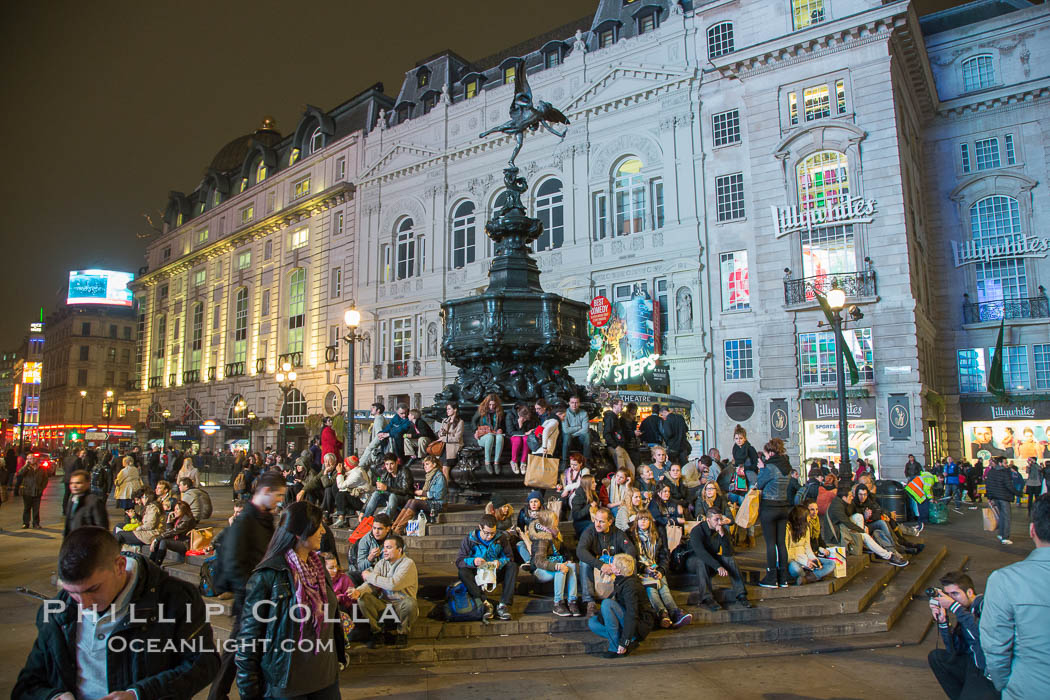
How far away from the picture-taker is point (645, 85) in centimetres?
3064

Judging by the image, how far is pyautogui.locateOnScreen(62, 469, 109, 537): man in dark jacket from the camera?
317 inches

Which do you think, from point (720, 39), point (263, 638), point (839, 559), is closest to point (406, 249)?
point (720, 39)

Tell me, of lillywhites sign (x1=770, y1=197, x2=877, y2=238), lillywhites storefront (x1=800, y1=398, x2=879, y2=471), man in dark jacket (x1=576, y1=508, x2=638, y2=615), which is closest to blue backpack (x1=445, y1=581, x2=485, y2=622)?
man in dark jacket (x1=576, y1=508, x2=638, y2=615)

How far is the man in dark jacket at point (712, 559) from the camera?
25.8ft

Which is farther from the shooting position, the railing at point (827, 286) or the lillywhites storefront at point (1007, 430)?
the lillywhites storefront at point (1007, 430)

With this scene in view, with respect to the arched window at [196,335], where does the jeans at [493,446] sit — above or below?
below

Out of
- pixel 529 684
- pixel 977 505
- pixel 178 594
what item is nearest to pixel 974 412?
pixel 977 505

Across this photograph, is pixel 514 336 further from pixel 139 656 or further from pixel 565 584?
pixel 139 656

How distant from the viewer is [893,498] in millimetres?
16547

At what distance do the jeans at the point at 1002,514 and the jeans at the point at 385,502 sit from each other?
40.6 feet

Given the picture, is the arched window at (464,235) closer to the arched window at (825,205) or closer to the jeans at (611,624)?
the arched window at (825,205)

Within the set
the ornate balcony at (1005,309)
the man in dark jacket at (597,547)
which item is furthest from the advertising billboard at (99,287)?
the man in dark jacket at (597,547)

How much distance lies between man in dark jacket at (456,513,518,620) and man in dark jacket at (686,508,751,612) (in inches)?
83.6

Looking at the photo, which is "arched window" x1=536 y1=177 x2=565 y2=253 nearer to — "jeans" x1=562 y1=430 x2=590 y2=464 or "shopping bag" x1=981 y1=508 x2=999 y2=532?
"shopping bag" x1=981 y1=508 x2=999 y2=532
